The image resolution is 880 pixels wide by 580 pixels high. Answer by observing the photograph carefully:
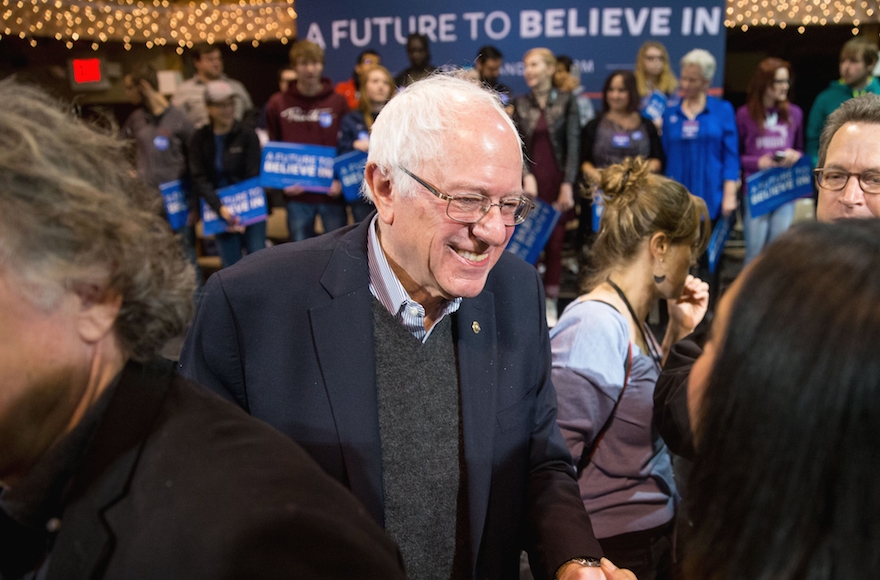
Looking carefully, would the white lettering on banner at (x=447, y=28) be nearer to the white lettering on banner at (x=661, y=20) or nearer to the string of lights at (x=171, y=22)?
the white lettering on banner at (x=661, y=20)

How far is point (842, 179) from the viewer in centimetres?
203

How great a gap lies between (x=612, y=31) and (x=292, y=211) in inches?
→ 161

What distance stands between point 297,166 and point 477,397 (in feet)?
15.9

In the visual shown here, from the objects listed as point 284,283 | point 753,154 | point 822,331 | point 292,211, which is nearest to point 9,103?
point 284,283

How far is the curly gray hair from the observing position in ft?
2.77

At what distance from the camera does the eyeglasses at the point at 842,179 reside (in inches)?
77.1

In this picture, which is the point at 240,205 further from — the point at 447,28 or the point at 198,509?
the point at 198,509

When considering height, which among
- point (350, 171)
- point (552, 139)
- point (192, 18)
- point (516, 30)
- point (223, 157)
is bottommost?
point (350, 171)

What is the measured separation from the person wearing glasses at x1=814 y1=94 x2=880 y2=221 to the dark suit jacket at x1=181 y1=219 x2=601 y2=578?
3.23 ft

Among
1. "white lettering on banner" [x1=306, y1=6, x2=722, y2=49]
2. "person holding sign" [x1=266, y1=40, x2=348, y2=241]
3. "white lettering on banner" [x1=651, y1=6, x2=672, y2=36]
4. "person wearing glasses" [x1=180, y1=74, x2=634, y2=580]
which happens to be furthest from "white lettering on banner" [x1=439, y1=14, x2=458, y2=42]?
"person wearing glasses" [x1=180, y1=74, x2=634, y2=580]

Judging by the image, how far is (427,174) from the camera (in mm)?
1587

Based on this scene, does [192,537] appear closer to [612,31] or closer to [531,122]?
[531,122]

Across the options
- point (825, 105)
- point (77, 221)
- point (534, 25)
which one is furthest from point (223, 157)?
point (77, 221)

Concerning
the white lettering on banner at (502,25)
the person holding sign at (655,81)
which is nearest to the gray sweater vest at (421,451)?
the person holding sign at (655,81)
